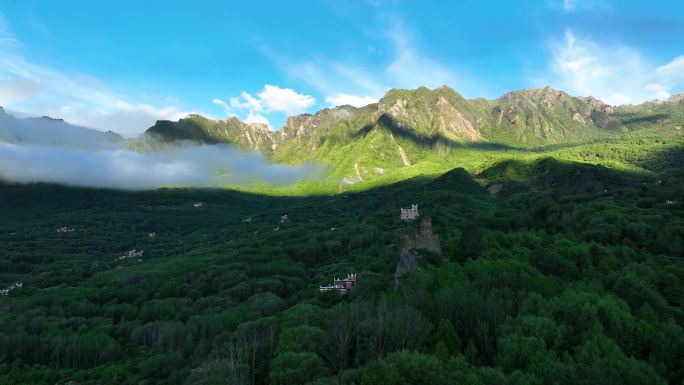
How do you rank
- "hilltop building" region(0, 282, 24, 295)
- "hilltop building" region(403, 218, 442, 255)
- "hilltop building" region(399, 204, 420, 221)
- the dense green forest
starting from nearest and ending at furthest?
the dense green forest → "hilltop building" region(403, 218, 442, 255) → "hilltop building" region(0, 282, 24, 295) → "hilltop building" region(399, 204, 420, 221)

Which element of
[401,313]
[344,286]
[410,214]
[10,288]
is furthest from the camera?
[10,288]

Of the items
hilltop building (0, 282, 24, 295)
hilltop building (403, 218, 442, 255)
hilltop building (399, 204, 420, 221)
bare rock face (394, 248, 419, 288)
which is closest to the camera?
bare rock face (394, 248, 419, 288)

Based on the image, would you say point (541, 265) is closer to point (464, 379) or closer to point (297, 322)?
point (297, 322)

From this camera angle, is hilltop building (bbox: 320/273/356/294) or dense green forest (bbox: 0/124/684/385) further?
hilltop building (bbox: 320/273/356/294)

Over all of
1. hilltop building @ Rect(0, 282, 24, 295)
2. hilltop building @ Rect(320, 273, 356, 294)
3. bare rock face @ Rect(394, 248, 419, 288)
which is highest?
bare rock face @ Rect(394, 248, 419, 288)

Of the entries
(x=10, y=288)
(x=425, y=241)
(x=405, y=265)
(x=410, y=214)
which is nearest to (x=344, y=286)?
(x=405, y=265)

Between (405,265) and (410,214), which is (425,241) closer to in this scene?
(405,265)

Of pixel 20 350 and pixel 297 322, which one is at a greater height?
pixel 297 322

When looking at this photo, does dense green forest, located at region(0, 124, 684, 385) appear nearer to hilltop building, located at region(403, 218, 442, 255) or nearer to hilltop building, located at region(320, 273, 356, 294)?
hilltop building, located at region(320, 273, 356, 294)

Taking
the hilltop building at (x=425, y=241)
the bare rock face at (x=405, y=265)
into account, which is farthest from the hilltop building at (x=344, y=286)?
the hilltop building at (x=425, y=241)

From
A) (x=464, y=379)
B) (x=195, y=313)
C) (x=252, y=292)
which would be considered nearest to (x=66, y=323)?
(x=195, y=313)

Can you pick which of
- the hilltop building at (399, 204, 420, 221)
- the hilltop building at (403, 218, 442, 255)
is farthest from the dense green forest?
the hilltop building at (399, 204, 420, 221)
